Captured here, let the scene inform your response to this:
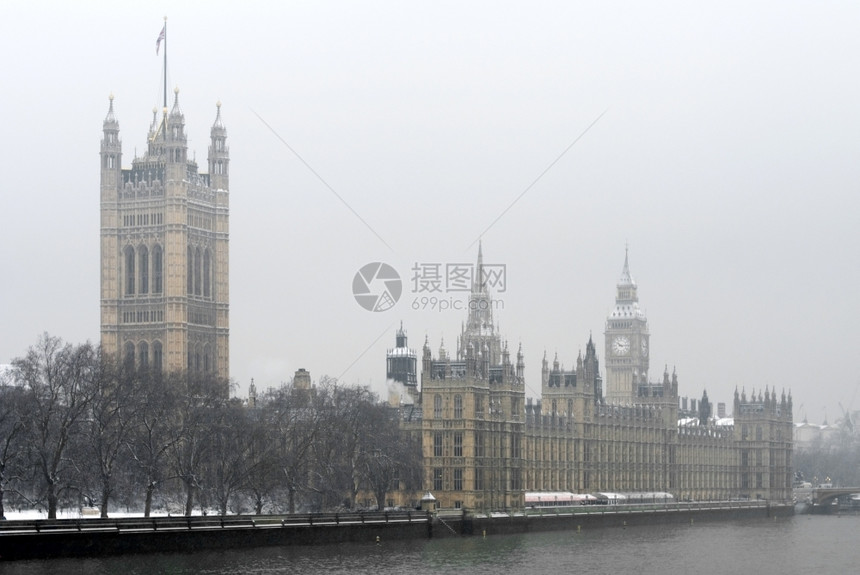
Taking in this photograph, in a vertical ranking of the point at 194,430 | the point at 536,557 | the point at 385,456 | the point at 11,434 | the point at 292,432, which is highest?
the point at 194,430

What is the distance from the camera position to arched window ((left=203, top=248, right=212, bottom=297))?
196000 mm

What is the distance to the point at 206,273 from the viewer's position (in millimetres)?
196625

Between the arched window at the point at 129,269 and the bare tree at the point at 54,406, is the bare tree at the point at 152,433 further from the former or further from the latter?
the arched window at the point at 129,269

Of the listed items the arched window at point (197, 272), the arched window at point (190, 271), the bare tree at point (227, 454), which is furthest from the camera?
the arched window at point (197, 272)

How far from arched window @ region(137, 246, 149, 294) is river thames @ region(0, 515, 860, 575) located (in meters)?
68.6

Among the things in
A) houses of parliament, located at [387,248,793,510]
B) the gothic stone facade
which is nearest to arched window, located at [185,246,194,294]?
the gothic stone facade

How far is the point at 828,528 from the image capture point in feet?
525

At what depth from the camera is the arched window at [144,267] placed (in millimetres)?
192375

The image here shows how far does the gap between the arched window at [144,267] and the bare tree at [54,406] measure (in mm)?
75193

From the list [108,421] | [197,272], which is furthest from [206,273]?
[108,421]

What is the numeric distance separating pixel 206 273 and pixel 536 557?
95378 mm

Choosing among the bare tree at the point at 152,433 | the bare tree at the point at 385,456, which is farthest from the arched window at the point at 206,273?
the bare tree at the point at 152,433

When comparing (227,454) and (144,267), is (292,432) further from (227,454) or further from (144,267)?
(144,267)

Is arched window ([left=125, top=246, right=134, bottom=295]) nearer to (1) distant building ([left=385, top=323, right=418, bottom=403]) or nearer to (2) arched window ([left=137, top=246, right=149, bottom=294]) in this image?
(2) arched window ([left=137, top=246, right=149, bottom=294])
